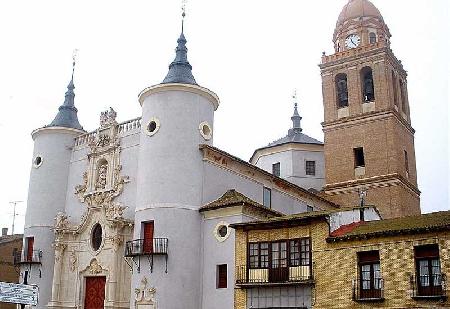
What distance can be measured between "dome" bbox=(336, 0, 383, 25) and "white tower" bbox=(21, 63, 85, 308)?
26527 mm

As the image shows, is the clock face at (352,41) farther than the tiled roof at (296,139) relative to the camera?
No

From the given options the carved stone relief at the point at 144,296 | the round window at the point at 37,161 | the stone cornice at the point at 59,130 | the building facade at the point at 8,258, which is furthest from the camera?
the building facade at the point at 8,258

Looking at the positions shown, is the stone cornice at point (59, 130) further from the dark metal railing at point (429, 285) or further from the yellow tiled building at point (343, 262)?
the dark metal railing at point (429, 285)

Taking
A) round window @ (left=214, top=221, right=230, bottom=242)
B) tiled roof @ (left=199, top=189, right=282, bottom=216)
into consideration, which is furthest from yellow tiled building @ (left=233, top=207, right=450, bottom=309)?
tiled roof @ (left=199, top=189, right=282, bottom=216)

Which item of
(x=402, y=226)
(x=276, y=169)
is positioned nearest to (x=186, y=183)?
(x=402, y=226)

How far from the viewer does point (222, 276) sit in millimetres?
33219

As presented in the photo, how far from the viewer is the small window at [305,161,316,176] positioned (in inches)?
2223

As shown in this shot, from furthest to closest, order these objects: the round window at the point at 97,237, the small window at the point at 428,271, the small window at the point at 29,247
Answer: the small window at the point at 29,247
the round window at the point at 97,237
the small window at the point at 428,271

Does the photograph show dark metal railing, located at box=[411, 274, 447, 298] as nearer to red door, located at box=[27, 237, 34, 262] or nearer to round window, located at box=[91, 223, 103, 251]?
round window, located at box=[91, 223, 103, 251]

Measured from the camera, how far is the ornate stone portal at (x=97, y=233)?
3769 cm

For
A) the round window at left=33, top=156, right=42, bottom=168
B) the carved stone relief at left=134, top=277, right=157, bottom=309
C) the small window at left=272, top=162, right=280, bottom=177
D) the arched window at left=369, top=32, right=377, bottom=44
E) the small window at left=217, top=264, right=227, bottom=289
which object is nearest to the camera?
the small window at left=217, top=264, right=227, bottom=289

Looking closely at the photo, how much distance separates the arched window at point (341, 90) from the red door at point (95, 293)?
2676 centimetres

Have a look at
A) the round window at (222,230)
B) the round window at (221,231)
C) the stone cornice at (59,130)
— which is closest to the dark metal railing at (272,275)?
the round window at (221,231)

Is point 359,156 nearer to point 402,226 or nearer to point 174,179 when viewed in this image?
point 174,179
